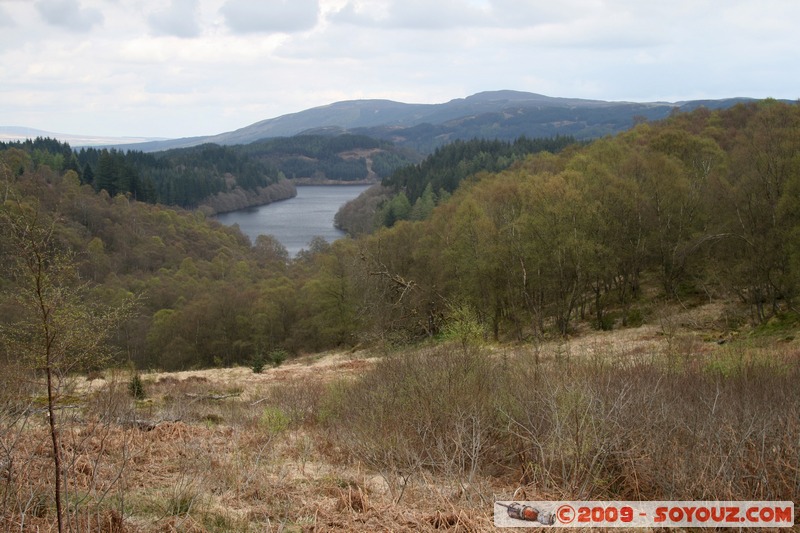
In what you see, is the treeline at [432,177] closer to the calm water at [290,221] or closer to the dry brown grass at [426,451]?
the calm water at [290,221]

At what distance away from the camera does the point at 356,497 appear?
762 cm

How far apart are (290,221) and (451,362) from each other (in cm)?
14276

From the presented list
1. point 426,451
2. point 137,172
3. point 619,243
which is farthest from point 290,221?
point 426,451

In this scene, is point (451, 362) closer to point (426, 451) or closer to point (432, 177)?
point (426, 451)

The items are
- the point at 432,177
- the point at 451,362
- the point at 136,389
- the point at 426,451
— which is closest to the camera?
the point at 426,451

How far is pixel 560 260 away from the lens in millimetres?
30625

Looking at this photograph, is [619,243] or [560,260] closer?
[560,260]

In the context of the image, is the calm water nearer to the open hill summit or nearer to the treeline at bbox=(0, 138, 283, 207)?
the treeline at bbox=(0, 138, 283, 207)

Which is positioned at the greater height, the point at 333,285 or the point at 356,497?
the point at 356,497

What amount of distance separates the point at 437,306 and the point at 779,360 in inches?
956

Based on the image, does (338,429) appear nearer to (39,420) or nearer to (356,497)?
(356,497)

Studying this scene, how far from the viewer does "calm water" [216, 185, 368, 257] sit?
125 meters

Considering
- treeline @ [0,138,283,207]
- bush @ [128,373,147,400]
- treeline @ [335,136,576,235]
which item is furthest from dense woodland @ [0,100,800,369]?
treeline @ [0,138,283,207]

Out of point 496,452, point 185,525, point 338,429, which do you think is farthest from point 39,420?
point 496,452
